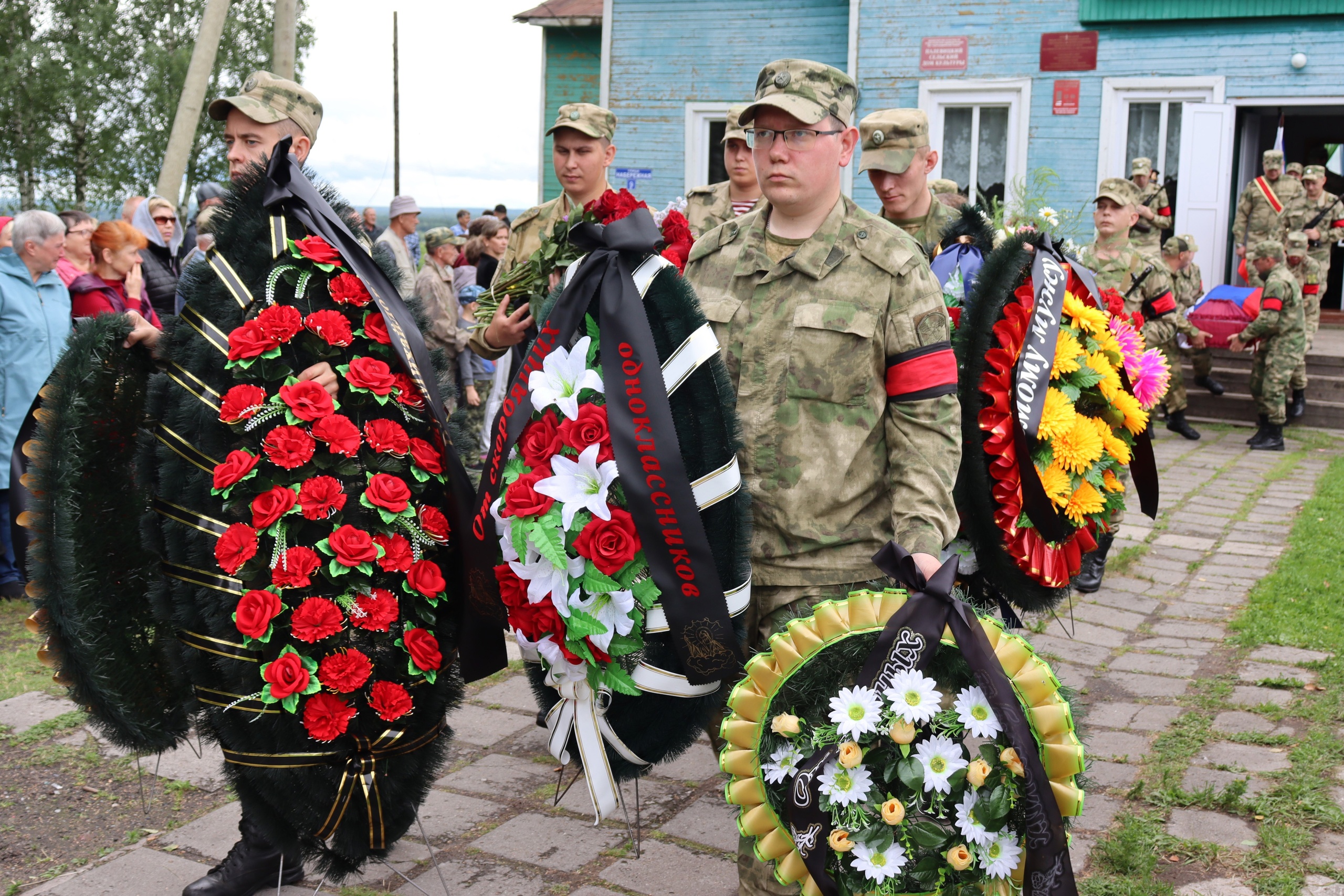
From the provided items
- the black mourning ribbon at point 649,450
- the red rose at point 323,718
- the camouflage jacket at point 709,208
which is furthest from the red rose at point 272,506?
the camouflage jacket at point 709,208

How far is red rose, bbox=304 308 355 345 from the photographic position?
10.3ft

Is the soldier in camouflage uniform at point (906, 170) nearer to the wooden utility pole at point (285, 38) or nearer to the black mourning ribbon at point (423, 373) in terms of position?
the black mourning ribbon at point (423, 373)

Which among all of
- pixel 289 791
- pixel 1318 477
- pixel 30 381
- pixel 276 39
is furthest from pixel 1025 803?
pixel 276 39

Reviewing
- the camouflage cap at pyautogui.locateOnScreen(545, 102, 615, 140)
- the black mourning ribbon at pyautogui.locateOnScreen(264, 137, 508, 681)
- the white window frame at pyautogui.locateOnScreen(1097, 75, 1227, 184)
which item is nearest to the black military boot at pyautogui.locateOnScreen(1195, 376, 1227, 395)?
the white window frame at pyautogui.locateOnScreen(1097, 75, 1227, 184)

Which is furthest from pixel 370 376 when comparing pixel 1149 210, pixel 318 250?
pixel 1149 210

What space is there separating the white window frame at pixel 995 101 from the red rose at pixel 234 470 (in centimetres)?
1381

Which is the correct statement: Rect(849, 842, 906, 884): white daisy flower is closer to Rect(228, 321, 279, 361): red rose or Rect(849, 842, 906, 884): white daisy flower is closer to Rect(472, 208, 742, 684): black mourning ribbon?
Rect(472, 208, 742, 684): black mourning ribbon

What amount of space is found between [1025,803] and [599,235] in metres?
1.70

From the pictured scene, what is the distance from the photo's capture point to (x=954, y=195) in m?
6.61

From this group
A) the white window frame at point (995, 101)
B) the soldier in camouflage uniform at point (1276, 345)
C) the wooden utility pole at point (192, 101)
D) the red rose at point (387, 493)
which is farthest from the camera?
the white window frame at point (995, 101)

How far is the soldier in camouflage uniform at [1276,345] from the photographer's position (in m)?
12.3

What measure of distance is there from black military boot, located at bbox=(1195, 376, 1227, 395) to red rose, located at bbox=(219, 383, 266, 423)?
13.6 metres

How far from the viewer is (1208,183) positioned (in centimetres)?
1472

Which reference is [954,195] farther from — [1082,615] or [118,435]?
[118,435]
